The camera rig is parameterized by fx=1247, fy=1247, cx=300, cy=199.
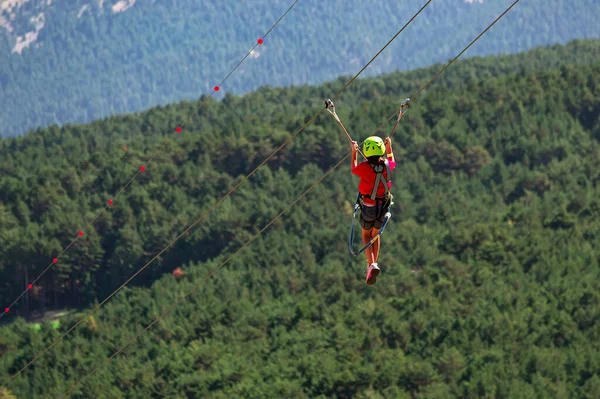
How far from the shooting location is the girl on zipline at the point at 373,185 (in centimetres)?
1591

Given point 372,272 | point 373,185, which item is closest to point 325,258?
point 372,272

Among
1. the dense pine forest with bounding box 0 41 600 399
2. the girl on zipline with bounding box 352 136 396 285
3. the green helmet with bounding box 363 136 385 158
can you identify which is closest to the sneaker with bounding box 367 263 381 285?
the girl on zipline with bounding box 352 136 396 285

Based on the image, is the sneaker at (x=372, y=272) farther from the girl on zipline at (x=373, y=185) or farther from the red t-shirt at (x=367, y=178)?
the red t-shirt at (x=367, y=178)

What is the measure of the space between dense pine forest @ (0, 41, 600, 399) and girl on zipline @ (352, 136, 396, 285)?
2177 inches

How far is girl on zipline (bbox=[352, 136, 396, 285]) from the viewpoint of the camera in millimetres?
15906

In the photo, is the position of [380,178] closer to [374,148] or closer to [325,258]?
[374,148]

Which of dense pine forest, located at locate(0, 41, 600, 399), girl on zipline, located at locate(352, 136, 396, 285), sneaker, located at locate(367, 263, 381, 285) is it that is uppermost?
dense pine forest, located at locate(0, 41, 600, 399)

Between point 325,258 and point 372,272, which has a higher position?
point 325,258

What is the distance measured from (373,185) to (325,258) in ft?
315

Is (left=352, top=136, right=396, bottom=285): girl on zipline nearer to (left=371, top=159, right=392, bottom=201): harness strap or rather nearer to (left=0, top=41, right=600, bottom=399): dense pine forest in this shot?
(left=371, top=159, right=392, bottom=201): harness strap

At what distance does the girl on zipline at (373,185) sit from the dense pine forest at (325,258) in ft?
181

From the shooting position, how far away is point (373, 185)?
16.4 m

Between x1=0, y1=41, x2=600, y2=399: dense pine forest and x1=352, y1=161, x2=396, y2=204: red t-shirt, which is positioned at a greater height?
x1=0, y1=41, x2=600, y2=399: dense pine forest

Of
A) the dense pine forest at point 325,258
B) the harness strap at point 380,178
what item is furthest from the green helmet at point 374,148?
the dense pine forest at point 325,258
